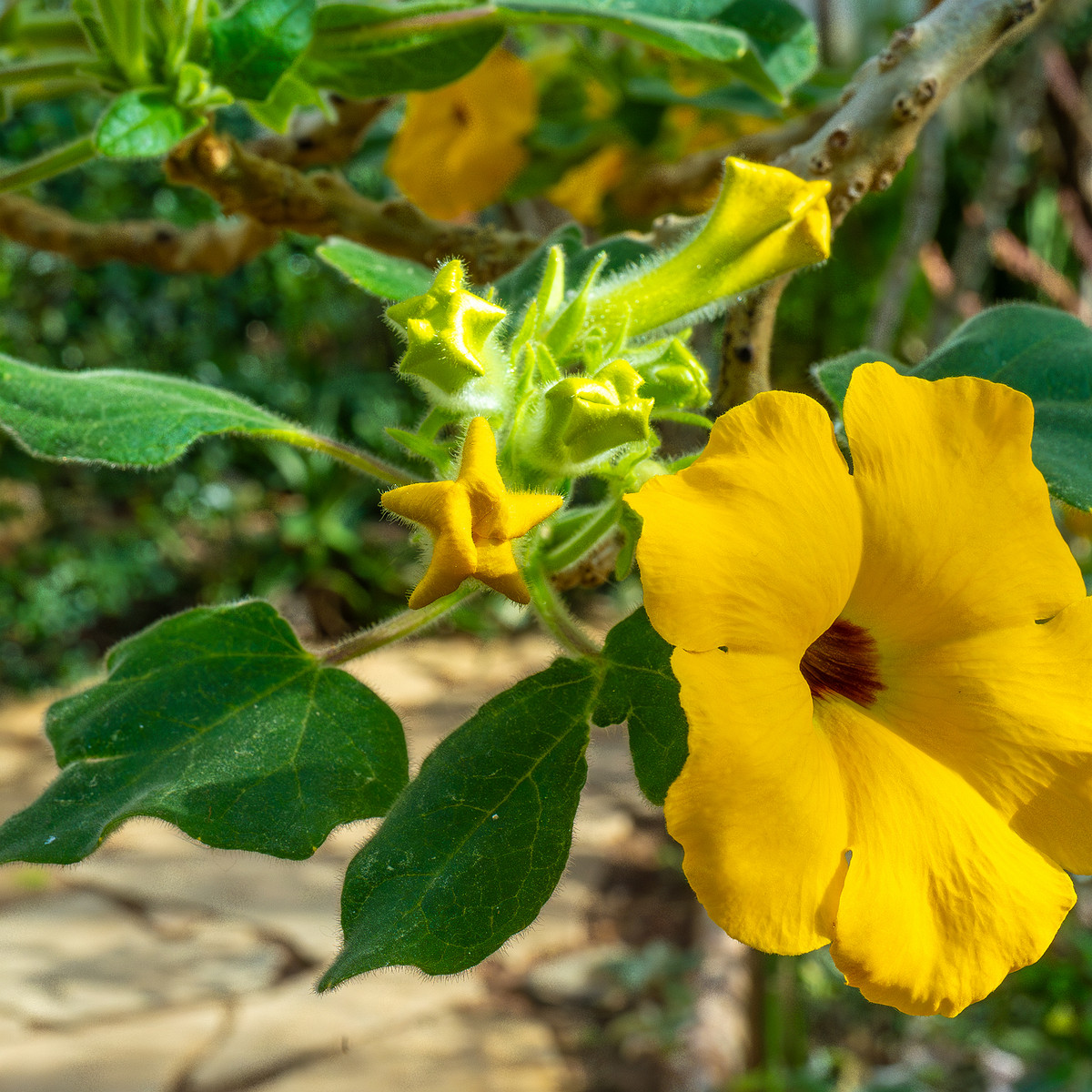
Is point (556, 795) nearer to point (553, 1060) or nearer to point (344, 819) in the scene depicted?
point (344, 819)

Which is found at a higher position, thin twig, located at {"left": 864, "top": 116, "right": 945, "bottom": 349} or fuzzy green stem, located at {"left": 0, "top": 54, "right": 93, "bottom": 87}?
fuzzy green stem, located at {"left": 0, "top": 54, "right": 93, "bottom": 87}

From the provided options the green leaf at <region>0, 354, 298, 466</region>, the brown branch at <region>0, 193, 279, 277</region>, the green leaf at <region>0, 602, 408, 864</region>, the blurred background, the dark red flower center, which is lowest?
the blurred background

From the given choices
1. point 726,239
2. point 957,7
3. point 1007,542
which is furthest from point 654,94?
point 1007,542

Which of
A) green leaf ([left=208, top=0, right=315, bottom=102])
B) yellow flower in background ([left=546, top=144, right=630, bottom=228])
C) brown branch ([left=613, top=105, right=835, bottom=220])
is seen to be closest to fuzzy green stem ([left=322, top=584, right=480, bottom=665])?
green leaf ([left=208, top=0, right=315, bottom=102])

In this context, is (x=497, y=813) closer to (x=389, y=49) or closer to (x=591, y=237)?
(x=389, y=49)

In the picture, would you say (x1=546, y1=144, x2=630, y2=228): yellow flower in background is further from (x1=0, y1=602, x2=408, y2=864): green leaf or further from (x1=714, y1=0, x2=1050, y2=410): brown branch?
(x1=0, y1=602, x2=408, y2=864): green leaf

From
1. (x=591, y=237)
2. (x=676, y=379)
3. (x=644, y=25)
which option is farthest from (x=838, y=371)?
(x=591, y=237)
